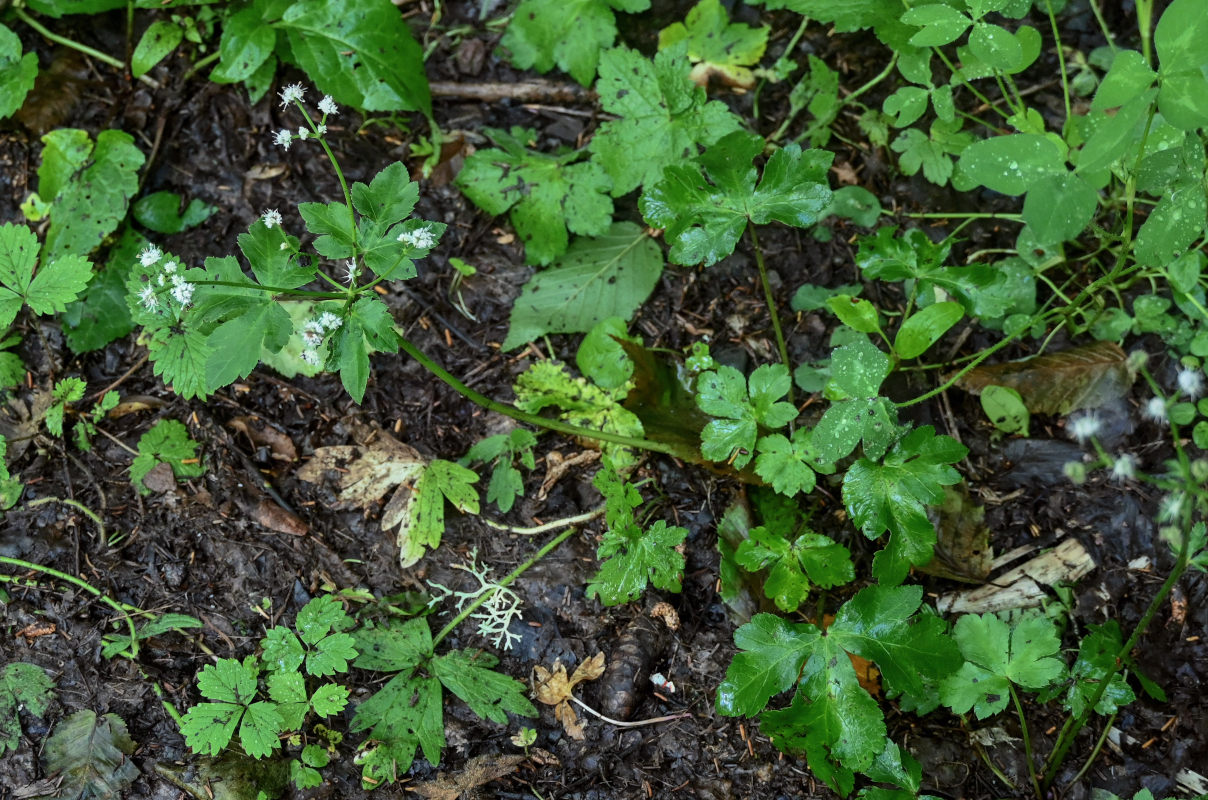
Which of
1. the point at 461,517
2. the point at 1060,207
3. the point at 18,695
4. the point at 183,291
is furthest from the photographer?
the point at 461,517

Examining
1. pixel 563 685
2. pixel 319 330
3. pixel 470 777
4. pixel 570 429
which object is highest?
pixel 319 330

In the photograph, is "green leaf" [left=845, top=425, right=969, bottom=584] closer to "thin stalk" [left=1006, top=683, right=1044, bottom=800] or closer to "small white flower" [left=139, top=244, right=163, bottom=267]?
"thin stalk" [left=1006, top=683, right=1044, bottom=800]

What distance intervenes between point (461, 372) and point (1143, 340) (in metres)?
2.46

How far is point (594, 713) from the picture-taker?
2.52 metres

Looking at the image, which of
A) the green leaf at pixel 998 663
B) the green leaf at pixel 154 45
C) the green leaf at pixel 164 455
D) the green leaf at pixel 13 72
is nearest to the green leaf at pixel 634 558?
the green leaf at pixel 998 663

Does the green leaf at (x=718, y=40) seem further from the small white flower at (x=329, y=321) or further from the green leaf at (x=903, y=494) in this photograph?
the small white flower at (x=329, y=321)

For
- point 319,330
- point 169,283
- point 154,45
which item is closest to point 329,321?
point 319,330

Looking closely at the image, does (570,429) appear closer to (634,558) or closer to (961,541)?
(634,558)

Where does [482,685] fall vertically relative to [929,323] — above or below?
below

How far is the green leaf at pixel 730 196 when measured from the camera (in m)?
2.47

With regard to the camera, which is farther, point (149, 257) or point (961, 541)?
point (961, 541)

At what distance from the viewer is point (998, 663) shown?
2385 mm

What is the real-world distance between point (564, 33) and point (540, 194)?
67 centimetres

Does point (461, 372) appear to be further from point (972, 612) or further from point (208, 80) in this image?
point (972, 612)
